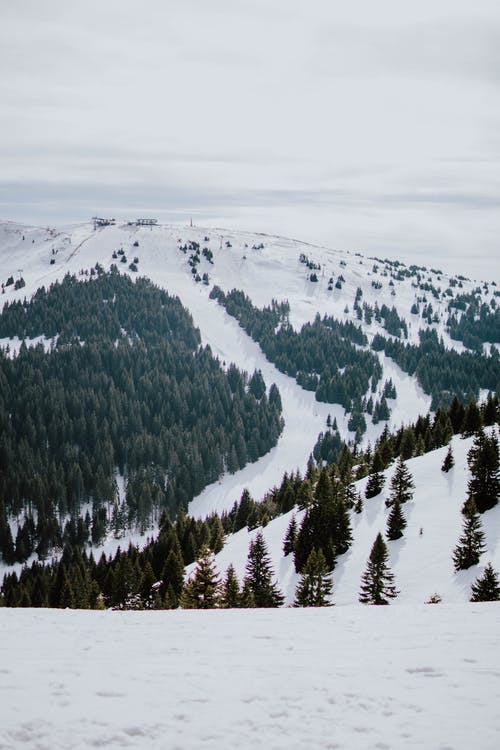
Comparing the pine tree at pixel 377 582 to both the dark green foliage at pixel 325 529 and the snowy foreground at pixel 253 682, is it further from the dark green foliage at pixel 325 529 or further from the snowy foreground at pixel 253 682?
the snowy foreground at pixel 253 682

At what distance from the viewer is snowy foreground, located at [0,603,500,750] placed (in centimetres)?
765

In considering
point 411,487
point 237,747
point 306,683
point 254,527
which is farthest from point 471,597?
point 254,527

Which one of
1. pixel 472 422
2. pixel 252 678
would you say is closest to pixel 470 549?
pixel 252 678

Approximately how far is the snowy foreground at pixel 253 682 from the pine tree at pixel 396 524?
31.1 m

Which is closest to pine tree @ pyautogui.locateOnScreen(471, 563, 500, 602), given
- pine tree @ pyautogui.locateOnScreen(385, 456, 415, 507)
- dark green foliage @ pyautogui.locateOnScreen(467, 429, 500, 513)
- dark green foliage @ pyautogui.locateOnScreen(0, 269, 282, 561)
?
dark green foliage @ pyautogui.locateOnScreen(467, 429, 500, 513)

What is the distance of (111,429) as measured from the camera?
13925 centimetres

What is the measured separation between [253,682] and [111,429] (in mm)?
136750

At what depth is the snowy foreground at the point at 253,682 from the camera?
7648 millimetres

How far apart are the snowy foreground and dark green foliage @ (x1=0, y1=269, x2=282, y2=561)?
10167 cm

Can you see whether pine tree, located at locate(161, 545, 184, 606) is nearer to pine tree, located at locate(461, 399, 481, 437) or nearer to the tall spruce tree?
the tall spruce tree

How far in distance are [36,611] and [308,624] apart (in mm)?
9628

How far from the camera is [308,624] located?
14250 millimetres

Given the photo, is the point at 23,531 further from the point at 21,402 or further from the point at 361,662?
the point at 361,662

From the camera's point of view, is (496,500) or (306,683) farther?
(496,500)
